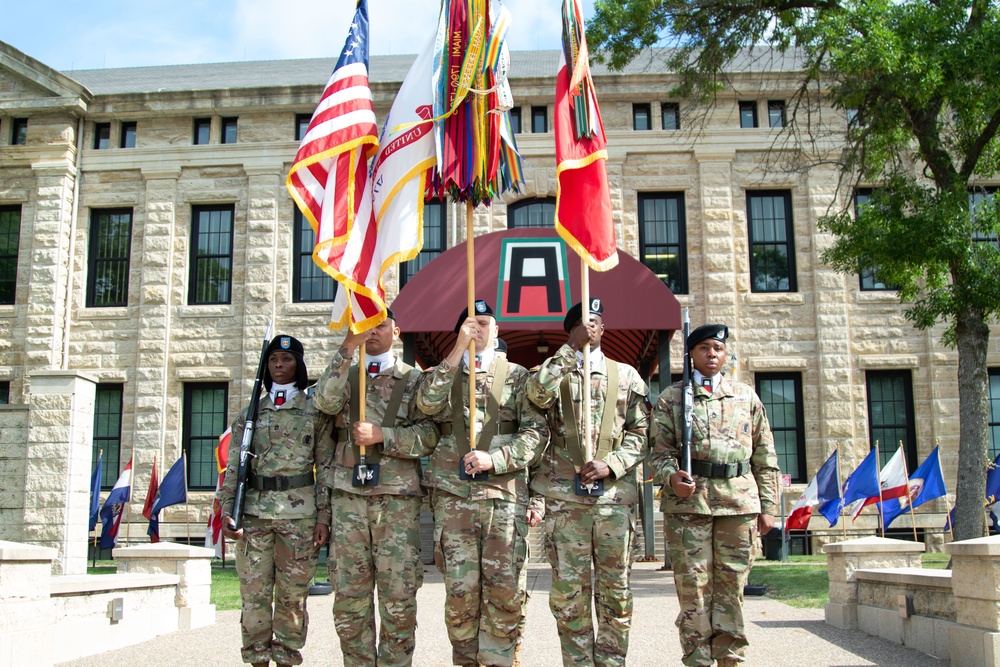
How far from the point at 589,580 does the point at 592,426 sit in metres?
0.99

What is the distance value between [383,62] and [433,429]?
19139mm

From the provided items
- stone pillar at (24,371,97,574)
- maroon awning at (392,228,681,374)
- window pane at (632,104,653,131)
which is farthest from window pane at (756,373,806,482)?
stone pillar at (24,371,97,574)

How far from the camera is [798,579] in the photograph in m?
13.2

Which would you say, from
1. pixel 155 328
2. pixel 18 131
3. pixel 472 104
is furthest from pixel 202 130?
pixel 472 104

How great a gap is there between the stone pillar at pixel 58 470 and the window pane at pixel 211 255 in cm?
796

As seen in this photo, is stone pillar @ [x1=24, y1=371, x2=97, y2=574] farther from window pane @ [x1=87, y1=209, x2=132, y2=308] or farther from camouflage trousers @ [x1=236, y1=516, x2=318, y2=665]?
window pane @ [x1=87, y1=209, x2=132, y2=308]

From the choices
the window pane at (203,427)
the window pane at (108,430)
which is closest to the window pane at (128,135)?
the window pane at (108,430)

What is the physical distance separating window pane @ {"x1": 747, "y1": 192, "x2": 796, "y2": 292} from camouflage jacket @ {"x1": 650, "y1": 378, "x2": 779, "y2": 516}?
13.6 meters

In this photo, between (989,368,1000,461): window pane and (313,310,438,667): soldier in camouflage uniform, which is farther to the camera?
(989,368,1000,461): window pane

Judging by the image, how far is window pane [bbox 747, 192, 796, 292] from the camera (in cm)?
1956

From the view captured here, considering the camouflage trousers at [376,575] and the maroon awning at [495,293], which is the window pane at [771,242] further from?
the camouflage trousers at [376,575]

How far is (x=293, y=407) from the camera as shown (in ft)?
21.6

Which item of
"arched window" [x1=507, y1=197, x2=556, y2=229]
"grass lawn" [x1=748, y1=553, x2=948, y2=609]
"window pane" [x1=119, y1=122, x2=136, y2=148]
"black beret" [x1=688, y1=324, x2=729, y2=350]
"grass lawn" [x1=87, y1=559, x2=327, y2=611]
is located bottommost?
"grass lawn" [x1=87, y1=559, x2=327, y2=611]

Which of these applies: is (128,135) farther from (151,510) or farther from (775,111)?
(775,111)
